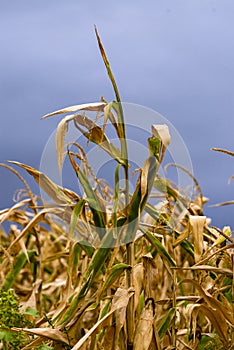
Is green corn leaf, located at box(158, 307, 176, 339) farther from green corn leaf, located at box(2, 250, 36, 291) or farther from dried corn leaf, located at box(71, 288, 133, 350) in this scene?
Answer: green corn leaf, located at box(2, 250, 36, 291)

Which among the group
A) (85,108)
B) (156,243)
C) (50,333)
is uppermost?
(85,108)

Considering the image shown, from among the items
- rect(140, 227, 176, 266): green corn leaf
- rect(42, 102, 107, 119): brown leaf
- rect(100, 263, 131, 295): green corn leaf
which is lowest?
rect(100, 263, 131, 295): green corn leaf

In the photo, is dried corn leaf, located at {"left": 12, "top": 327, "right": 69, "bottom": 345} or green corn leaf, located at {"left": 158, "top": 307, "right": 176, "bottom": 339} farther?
green corn leaf, located at {"left": 158, "top": 307, "right": 176, "bottom": 339}

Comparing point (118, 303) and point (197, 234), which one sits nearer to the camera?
point (118, 303)

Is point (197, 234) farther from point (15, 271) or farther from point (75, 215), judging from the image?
point (15, 271)

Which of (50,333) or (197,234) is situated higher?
(197,234)

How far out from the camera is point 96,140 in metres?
0.83

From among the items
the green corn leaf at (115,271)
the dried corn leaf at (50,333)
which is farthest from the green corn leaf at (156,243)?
the dried corn leaf at (50,333)

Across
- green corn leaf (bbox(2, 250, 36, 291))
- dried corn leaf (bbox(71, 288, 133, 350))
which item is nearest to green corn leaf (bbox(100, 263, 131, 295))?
dried corn leaf (bbox(71, 288, 133, 350))

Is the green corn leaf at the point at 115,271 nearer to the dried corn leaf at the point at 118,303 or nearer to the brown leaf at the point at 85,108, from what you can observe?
the dried corn leaf at the point at 118,303

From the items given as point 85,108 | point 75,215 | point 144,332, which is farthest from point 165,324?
point 85,108

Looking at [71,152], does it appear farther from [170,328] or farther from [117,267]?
[170,328]

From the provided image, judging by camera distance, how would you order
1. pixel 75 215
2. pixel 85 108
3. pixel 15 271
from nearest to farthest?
pixel 85 108, pixel 75 215, pixel 15 271

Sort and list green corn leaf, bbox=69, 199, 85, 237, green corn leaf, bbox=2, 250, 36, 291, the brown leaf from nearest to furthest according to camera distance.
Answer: the brown leaf < green corn leaf, bbox=69, 199, 85, 237 < green corn leaf, bbox=2, 250, 36, 291
